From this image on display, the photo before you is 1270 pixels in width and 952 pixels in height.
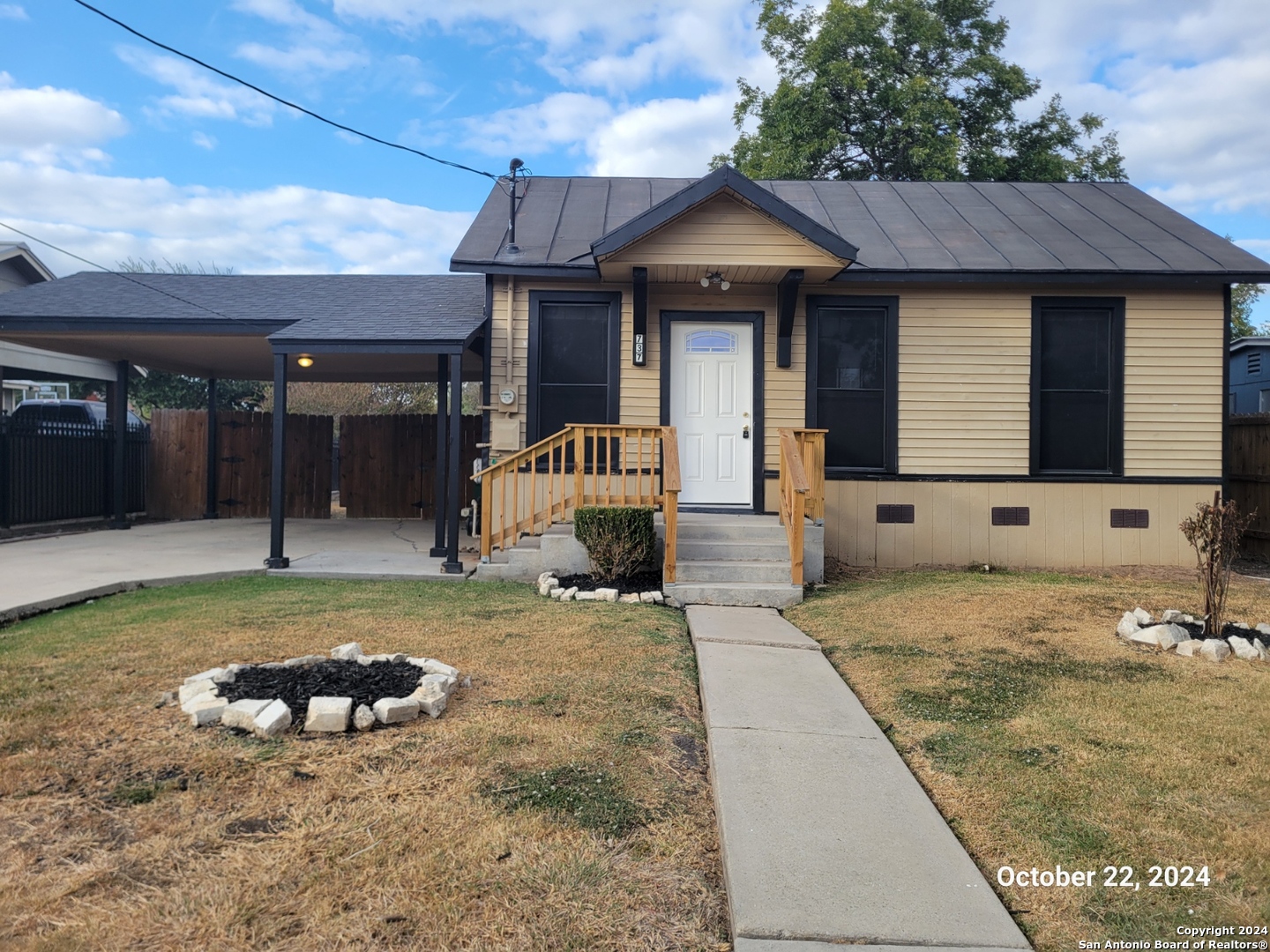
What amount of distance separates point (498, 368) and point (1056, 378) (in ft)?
19.9

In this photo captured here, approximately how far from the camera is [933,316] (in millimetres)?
8422

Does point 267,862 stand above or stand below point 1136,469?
below

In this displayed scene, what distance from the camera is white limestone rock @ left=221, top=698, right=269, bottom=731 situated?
3213 millimetres

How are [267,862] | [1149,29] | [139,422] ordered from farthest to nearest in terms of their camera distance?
[139,422], [1149,29], [267,862]

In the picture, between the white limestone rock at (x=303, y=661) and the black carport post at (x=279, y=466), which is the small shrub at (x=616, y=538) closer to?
the white limestone rock at (x=303, y=661)

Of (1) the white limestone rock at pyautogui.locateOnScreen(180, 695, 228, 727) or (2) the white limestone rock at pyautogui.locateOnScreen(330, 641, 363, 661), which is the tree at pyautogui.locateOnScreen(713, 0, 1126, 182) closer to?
(2) the white limestone rock at pyautogui.locateOnScreen(330, 641, 363, 661)

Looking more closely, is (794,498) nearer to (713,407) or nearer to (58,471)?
(713,407)

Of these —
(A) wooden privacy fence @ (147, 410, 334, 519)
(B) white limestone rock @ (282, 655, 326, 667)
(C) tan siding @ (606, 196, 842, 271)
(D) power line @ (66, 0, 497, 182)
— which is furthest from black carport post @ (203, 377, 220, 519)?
(B) white limestone rock @ (282, 655, 326, 667)

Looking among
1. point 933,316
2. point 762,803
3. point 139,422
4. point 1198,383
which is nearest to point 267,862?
point 762,803

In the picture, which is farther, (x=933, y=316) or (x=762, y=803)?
(x=933, y=316)

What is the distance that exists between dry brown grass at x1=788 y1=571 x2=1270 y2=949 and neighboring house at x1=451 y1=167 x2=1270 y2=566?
97.5 inches

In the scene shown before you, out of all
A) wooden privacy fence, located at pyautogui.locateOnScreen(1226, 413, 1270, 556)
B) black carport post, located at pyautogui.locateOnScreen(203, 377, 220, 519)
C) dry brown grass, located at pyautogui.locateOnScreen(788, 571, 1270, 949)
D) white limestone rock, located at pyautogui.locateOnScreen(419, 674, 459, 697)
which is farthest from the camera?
black carport post, located at pyautogui.locateOnScreen(203, 377, 220, 519)

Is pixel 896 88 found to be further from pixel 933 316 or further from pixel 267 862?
pixel 267 862

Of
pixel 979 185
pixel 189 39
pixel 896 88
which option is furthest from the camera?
pixel 896 88
